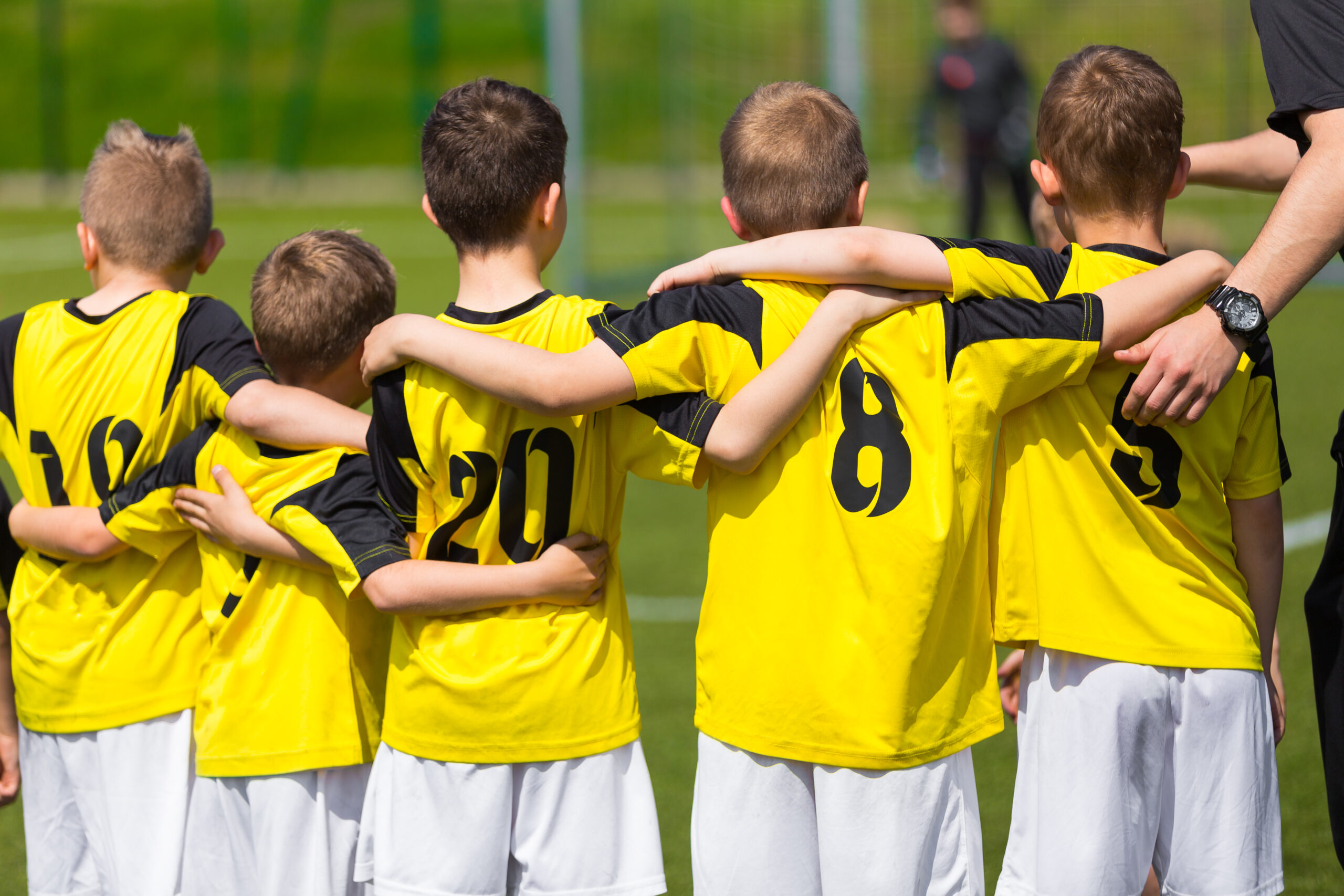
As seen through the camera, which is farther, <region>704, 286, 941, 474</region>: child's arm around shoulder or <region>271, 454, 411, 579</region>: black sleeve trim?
<region>271, 454, 411, 579</region>: black sleeve trim

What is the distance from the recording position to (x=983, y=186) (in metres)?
12.0

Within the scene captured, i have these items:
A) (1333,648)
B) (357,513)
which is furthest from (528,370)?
(1333,648)

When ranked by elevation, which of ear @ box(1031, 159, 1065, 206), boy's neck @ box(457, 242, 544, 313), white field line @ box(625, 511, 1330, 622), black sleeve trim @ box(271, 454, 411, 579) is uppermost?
ear @ box(1031, 159, 1065, 206)

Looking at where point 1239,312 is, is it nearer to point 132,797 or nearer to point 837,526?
point 837,526

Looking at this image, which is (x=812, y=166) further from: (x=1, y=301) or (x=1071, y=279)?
(x=1, y=301)

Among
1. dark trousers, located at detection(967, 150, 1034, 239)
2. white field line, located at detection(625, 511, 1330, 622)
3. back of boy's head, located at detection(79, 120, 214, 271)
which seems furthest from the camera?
dark trousers, located at detection(967, 150, 1034, 239)

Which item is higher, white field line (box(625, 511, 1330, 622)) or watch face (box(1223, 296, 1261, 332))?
watch face (box(1223, 296, 1261, 332))

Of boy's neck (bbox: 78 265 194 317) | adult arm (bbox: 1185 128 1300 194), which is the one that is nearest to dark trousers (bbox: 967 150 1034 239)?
adult arm (bbox: 1185 128 1300 194)

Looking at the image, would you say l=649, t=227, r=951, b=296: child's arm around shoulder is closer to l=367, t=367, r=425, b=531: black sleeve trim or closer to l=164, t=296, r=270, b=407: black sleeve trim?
l=367, t=367, r=425, b=531: black sleeve trim

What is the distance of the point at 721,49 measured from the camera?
1402 cm

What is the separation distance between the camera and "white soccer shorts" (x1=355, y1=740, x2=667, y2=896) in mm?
2018

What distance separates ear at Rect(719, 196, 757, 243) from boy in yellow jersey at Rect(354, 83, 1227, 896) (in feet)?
0.38

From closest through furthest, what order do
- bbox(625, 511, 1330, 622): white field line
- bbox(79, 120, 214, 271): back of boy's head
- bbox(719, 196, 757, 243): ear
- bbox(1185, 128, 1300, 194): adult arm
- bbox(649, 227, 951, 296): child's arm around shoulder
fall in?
bbox(649, 227, 951, 296): child's arm around shoulder → bbox(719, 196, 757, 243): ear → bbox(79, 120, 214, 271): back of boy's head → bbox(1185, 128, 1300, 194): adult arm → bbox(625, 511, 1330, 622): white field line

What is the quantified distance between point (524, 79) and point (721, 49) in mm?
13997
